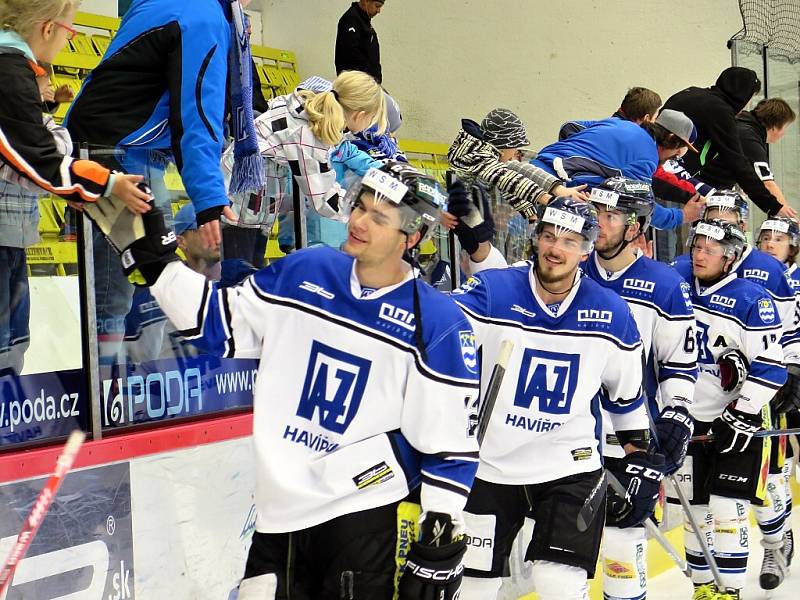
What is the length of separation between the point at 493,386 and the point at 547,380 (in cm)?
20

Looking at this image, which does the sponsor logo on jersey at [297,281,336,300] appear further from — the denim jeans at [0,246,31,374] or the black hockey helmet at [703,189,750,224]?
the black hockey helmet at [703,189,750,224]

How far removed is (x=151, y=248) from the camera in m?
1.90

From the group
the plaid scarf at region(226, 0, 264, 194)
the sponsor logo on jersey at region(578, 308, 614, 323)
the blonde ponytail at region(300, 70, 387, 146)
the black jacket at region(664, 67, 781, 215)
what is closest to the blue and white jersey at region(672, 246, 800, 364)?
the black jacket at region(664, 67, 781, 215)

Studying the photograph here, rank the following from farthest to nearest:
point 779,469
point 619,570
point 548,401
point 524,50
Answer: point 524,50 < point 779,469 < point 619,570 < point 548,401

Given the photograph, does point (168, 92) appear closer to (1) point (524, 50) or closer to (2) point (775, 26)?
(2) point (775, 26)

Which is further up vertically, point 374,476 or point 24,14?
point 24,14

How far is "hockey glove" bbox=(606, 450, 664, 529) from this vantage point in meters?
3.03

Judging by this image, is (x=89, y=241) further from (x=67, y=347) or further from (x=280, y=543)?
(x=280, y=543)

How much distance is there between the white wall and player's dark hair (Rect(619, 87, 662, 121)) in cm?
394

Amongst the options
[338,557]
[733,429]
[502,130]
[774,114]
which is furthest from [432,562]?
[774,114]

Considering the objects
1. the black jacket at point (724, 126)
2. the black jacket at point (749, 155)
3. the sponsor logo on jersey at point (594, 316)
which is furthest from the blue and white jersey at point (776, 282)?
the sponsor logo on jersey at point (594, 316)

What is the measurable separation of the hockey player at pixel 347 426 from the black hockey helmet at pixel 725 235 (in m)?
2.29

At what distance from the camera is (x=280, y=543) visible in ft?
6.81

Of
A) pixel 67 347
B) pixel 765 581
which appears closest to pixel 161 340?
A: pixel 67 347
